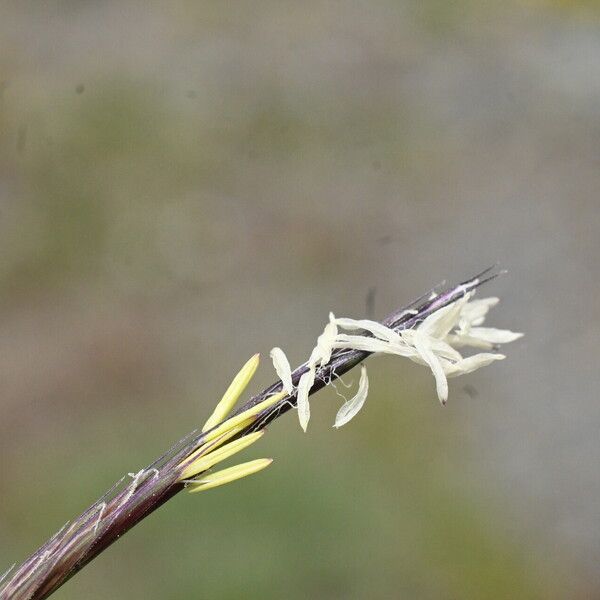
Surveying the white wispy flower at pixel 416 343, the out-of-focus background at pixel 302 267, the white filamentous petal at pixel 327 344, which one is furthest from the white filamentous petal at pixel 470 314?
the out-of-focus background at pixel 302 267

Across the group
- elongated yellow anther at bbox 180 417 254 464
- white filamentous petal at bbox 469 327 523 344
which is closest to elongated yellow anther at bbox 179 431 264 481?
elongated yellow anther at bbox 180 417 254 464

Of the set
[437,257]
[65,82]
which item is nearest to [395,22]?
[437,257]

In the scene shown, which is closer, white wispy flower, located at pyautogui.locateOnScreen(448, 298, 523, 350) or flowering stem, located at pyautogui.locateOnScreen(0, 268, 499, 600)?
flowering stem, located at pyautogui.locateOnScreen(0, 268, 499, 600)

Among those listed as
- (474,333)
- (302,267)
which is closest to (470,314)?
(474,333)

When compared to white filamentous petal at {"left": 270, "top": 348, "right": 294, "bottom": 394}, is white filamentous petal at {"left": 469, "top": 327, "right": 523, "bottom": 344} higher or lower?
lower

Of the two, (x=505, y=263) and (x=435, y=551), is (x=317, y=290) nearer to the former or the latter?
(x=505, y=263)

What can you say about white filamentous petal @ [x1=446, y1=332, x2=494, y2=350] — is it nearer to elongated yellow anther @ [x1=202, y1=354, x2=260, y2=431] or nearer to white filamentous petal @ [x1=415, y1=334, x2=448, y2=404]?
white filamentous petal @ [x1=415, y1=334, x2=448, y2=404]

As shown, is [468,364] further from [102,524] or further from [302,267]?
[302,267]
